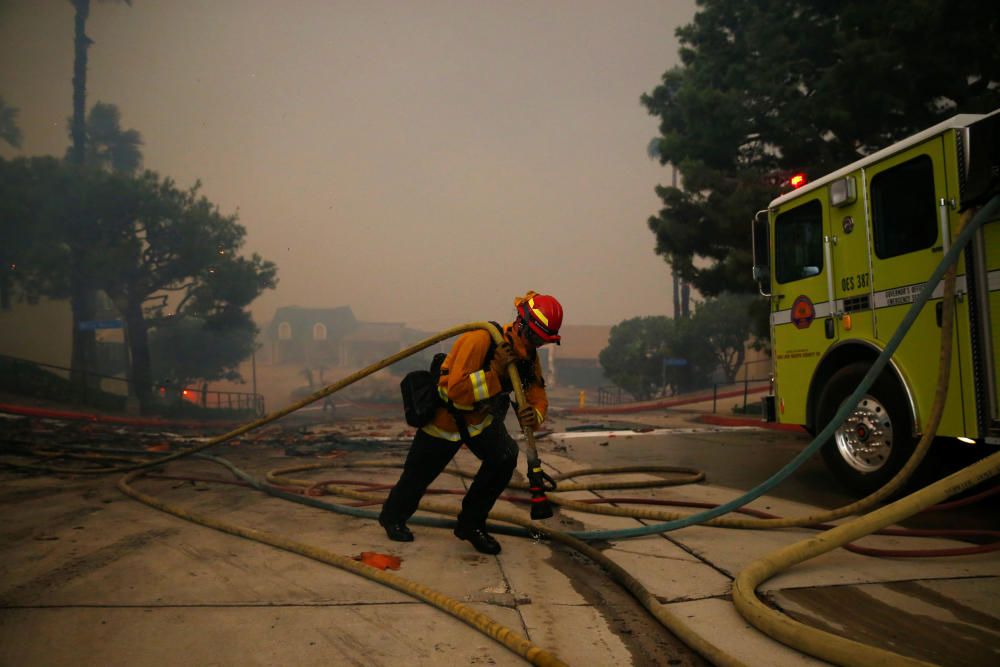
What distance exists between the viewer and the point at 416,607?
3.23m

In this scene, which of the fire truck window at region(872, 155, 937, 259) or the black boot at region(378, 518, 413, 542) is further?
the fire truck window at region(872, 155, 937, 259)

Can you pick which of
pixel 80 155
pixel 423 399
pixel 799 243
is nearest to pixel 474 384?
pixel 423 399

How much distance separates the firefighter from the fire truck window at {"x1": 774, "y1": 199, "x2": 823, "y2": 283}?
138 inches

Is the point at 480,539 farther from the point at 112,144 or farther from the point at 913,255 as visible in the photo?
the point at 112,144

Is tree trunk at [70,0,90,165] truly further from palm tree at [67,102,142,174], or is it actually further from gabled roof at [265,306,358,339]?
gabled roof at [265,306,358,339]

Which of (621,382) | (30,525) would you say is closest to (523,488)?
(30,525)

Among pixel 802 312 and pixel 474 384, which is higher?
pixel 802 312

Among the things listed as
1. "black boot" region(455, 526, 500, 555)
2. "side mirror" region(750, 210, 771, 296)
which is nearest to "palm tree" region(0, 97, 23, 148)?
"side mirror" region(750, 210, 771, 296)

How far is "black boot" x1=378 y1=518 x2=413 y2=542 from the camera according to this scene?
4.43m

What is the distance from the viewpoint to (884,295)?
17.7ft

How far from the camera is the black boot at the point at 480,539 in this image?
4152mm

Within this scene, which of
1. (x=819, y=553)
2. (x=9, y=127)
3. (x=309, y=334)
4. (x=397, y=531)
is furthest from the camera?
(x=309, y=334)

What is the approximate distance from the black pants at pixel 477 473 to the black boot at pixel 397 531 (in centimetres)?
2

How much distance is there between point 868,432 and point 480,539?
3.40 m
